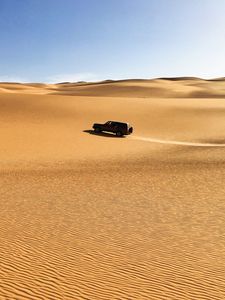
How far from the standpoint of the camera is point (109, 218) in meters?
12.5

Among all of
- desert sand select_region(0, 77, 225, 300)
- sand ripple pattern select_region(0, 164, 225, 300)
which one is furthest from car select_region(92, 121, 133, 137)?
sand ripple pattern select_region(0, 164, 225, 300)

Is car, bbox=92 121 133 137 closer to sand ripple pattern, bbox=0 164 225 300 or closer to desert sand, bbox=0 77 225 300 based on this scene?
desert sand, bbox=0 77 225 300

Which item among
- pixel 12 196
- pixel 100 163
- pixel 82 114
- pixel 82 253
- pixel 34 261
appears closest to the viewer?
pixel 34 261

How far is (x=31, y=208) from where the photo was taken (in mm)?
13609

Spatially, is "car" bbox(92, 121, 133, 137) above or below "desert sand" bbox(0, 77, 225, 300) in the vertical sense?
above

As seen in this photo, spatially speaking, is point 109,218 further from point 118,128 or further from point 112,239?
point 118,128

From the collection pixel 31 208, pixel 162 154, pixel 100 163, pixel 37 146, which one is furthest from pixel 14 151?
pixel 31 208

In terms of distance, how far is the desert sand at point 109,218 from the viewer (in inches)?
304

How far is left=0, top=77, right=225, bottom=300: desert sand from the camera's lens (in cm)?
773

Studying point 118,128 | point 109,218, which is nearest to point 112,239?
point 109,218

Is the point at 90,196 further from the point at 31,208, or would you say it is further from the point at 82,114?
the point at 82,114

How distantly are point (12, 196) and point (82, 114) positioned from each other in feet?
101

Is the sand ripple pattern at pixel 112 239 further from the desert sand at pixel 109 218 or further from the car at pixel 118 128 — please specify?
the car at pixel 118 128

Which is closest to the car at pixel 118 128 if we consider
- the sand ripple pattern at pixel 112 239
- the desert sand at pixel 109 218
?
the desert sand at pixel 109 218
